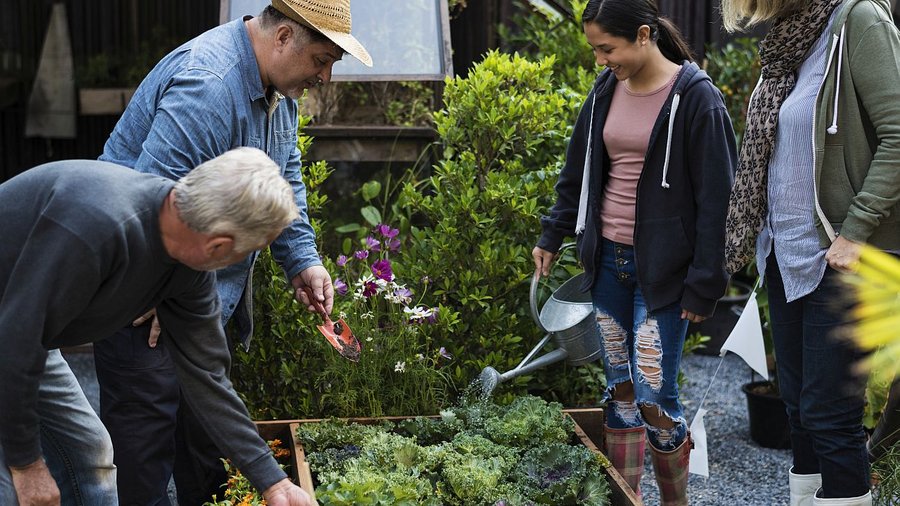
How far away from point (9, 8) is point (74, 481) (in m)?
6.55

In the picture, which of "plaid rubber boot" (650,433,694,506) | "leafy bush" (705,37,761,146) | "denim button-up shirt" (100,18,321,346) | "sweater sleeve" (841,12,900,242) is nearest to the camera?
"sweater sleeve" (841,12,900,242)

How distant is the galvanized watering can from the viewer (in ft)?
12.1

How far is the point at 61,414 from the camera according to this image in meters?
2.51

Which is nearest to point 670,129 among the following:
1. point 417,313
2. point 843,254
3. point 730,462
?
point 843,254

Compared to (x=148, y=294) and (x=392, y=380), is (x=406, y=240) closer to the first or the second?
(x=392, y=380)

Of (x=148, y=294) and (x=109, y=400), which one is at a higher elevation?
(x=148, y=294)

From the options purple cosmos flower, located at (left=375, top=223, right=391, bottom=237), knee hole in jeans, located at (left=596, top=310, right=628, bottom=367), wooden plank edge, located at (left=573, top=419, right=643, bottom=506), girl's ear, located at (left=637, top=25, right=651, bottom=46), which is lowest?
wooden plank edge, located at (left=573, top=419, right=643, bottom=506)

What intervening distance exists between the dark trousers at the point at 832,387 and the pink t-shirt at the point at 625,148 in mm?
544

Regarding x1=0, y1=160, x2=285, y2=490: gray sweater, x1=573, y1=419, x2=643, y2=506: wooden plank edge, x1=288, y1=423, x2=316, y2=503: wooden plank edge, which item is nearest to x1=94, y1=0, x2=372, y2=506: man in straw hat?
x1=288, y1=423, x2=316, y2=503: wooden plank edge

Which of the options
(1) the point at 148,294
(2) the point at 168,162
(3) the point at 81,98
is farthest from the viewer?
(3) the point at 81,98

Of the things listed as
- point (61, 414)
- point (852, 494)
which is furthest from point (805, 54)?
point (61, 414)

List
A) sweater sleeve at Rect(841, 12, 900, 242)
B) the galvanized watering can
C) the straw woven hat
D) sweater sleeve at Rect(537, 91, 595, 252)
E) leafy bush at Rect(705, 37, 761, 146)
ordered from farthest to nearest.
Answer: leafy bush at Rect(705, 37, 761, 146)
the galvanized watering can
sweater sleeve at Rect(537, 91, 595, 252)
the straw woven hat
sweater sleeve at Rect(841, 12, 900, 242)

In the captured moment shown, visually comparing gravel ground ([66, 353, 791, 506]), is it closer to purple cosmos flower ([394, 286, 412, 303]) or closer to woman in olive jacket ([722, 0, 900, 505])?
woman in olive jacket ([722, 0, 900, 505])

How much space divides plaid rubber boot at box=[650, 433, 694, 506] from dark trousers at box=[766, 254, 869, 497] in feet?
1.54
